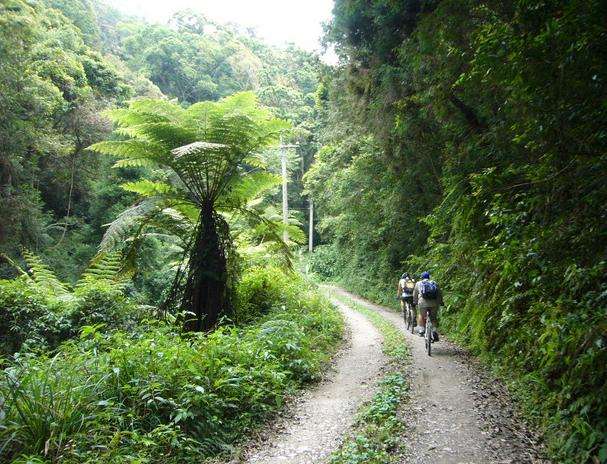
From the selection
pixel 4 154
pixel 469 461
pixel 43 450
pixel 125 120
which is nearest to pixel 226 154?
pixel 125 120

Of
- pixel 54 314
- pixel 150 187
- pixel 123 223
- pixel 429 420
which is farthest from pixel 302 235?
pixel 429 420

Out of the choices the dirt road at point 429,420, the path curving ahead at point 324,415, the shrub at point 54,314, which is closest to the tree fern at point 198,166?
the shrub at point 54,314

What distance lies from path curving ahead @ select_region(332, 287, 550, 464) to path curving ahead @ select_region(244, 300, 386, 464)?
0.69m

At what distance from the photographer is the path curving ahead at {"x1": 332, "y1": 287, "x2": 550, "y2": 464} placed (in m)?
→ 3.76

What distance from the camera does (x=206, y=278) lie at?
298 inches

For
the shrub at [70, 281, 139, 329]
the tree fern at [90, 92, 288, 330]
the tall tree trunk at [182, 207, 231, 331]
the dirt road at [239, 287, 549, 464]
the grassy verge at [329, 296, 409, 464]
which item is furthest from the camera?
the tall tree trunk at [182, 207, 231, 331]

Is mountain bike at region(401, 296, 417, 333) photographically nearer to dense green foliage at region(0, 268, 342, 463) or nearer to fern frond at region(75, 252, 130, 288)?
dense green foliage at region(0, 268, 342, 463)

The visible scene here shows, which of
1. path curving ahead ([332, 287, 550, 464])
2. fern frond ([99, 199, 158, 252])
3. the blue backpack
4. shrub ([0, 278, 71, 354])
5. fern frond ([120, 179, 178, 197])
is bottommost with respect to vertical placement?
path curving ahead ([332, 287, 550, 464])

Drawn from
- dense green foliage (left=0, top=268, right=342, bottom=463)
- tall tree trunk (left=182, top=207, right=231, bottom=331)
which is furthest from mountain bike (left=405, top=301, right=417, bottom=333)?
tall tree trunk (left=182, top=207, right=231, bottom=331)

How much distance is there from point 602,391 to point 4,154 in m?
15.8

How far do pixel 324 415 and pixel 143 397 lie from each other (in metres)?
2.13

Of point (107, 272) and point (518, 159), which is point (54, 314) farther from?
point (518, 159)

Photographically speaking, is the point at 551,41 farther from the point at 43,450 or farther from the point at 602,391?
the point at 43,450

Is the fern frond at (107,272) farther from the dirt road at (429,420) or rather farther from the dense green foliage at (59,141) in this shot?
the dirt road at (429,420)
